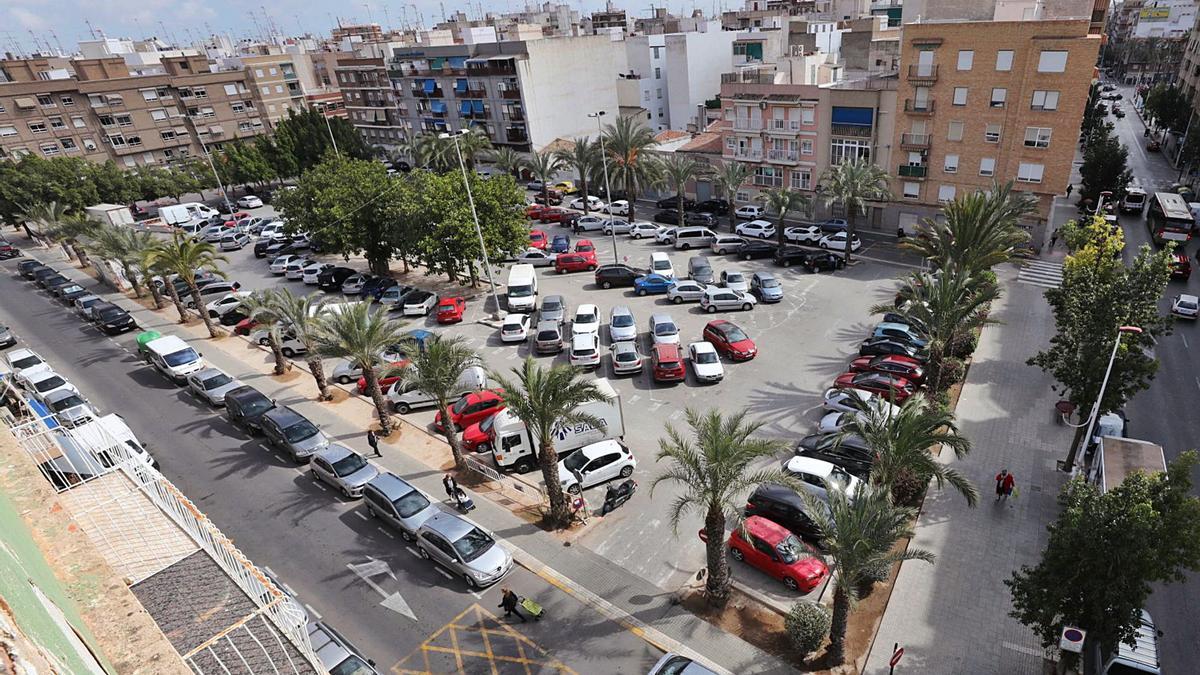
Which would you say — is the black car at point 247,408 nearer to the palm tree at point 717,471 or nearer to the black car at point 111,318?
the black car at point 111,318

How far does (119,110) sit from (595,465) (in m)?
79.3

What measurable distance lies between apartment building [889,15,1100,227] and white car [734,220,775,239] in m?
9.84

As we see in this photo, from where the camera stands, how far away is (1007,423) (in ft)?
79.4

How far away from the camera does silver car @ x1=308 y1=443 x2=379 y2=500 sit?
2194cm

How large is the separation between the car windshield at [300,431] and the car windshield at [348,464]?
2.96m

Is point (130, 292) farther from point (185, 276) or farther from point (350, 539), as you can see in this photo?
point (350, 539)

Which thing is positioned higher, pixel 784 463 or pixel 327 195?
pixel 327 195

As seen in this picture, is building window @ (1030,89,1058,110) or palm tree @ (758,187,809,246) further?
palm tree @ (758,187,809,246)

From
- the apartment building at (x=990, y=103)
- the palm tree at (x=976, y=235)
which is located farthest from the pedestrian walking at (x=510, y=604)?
the apartment building at (x=990, y=103)

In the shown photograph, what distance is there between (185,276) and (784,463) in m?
32.2

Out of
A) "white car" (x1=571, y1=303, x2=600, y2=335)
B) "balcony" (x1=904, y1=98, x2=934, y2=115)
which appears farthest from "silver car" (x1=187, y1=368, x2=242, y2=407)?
"balcony" (x1=904, y1=98, x2=934, y2=115)

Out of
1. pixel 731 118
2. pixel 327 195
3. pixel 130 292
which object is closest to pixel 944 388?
pixel 731 118

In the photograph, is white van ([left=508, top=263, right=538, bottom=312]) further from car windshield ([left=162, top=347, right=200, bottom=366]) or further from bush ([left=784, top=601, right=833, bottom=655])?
bush ([left=784, top=601, right=833, bottom=655])

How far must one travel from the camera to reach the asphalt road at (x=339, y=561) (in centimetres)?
1633
